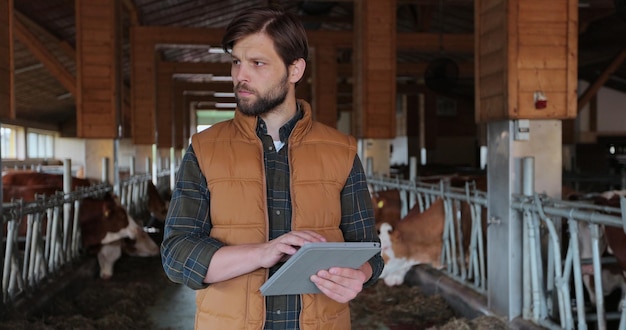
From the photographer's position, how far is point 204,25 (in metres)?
17.8

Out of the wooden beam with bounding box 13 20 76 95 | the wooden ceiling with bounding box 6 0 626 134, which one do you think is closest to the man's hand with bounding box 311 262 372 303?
the wooden ceiling with bounding box 6 0 626 134

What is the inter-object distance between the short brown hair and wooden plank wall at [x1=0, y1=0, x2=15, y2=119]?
3.87 m

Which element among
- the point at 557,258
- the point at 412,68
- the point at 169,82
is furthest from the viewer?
the point at 169,82

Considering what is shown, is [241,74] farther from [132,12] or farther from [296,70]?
[132,12]

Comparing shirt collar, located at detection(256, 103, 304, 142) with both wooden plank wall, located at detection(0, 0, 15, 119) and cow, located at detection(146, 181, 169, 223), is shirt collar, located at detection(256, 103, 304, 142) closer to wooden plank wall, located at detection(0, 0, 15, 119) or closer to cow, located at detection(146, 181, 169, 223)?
wooden plank wall, located at detection(0, 0, 15, 119)

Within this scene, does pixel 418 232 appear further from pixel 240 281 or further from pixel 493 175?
pixel 240 281

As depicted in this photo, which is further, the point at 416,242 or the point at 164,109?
the point at 164,109

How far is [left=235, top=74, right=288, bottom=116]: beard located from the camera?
178cm

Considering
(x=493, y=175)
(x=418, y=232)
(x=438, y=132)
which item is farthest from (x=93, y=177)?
(x=438, y=132)

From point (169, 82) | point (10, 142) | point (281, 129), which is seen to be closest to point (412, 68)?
point (169, 82)

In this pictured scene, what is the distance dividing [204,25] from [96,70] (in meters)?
9.34

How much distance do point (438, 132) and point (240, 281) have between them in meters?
27.7

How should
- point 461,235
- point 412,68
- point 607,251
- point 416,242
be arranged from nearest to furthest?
point 607,251 → point 461,235 → point 416,242 → point 412,68

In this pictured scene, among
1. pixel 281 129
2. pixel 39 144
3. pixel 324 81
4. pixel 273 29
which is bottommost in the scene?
pixel 281 129
